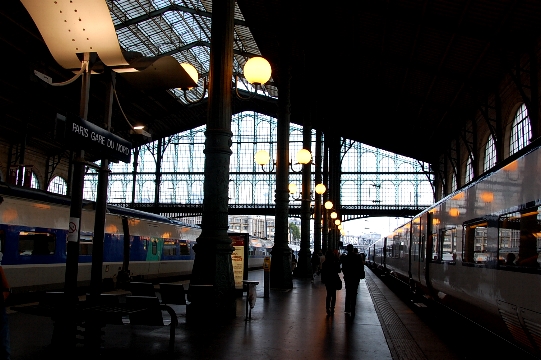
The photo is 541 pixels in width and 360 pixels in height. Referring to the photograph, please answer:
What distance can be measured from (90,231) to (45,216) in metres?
2.41

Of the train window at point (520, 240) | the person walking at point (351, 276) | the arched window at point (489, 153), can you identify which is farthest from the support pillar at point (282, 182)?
the arched window at point (489, 153)

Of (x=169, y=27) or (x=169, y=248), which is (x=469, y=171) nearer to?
(x=169, y=248)

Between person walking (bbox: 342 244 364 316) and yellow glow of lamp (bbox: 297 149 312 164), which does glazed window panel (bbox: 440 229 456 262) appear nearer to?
person walking (bbox: 342 244 364 316)

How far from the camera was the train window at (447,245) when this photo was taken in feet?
34.2

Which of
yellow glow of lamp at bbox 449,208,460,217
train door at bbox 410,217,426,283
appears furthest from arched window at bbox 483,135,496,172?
yellow glow of lamp at bbox 449,208,460,217

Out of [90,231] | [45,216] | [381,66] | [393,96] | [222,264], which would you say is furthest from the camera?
[393,96]

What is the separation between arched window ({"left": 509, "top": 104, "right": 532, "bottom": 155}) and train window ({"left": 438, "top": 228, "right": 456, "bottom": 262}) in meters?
13.8

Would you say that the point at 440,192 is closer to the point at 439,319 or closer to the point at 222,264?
the point at 439,319

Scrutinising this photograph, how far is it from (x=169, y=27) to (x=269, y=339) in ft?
115

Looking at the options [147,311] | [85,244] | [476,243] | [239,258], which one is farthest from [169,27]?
[147,311]

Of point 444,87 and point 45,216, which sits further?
point 444,87

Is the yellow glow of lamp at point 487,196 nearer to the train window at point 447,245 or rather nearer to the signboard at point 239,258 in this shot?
the train window at point 447,245

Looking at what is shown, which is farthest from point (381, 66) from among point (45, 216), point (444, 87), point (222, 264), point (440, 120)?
point (222, 264)

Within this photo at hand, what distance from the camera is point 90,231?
16812mm
